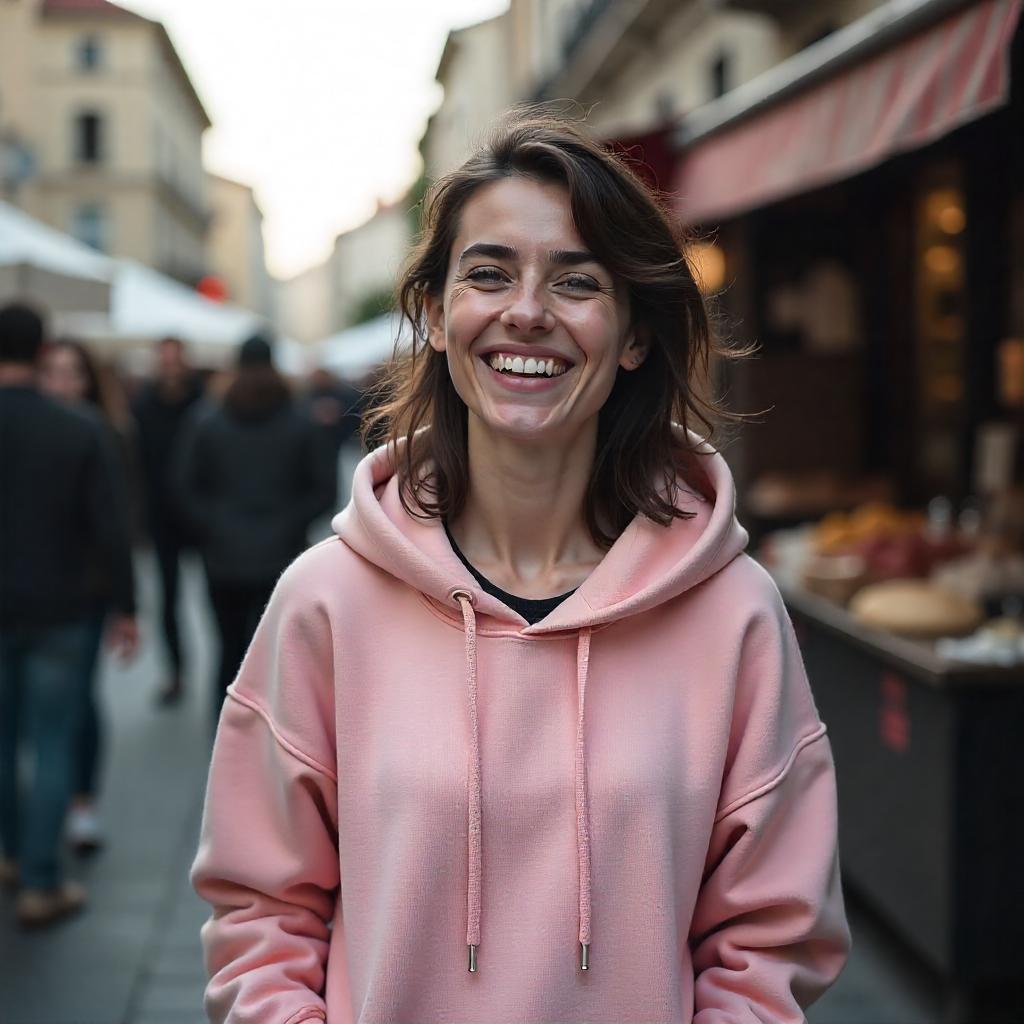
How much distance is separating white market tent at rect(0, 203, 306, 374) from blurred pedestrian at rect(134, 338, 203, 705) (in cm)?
54

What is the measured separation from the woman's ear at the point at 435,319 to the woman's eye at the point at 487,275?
172 millimetres

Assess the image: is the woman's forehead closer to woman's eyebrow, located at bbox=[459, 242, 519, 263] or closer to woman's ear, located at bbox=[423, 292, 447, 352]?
woman's eyebrow, located at bbox=[459, 242, 519, 263]

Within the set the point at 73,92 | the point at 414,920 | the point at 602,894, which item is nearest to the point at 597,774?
the point at 602,894

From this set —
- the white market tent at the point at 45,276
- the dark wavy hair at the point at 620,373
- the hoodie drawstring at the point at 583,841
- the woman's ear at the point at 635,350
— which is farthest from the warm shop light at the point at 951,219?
the hoodie drawstring at the point at 583,841

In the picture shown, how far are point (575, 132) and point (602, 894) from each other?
1089 millimetres

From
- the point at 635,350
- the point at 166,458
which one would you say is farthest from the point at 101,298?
the point at 635,350

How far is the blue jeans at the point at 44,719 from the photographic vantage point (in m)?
5.05

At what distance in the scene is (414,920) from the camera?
1.88 metres

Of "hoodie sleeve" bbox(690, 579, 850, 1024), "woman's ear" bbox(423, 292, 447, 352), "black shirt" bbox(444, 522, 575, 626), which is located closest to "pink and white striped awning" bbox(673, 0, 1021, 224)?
"woman's ear" bbox(423, 292, 447, 352)

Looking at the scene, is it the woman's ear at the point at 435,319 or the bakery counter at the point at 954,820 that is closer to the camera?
the woman's ear at the point at 435,319

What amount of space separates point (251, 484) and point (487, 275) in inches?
184

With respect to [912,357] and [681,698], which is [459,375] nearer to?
[681,698]

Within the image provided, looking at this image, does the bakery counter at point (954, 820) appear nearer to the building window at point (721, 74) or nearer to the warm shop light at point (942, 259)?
the warm shop light at point (942, 259)

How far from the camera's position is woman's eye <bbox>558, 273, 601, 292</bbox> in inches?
78.5
